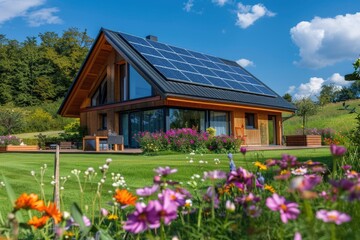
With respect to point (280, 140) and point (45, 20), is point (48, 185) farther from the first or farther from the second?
point (45, 20)

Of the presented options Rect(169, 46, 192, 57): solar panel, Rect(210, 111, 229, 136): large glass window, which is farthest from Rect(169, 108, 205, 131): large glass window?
Rect(169, 46, 192, 57): solar panel

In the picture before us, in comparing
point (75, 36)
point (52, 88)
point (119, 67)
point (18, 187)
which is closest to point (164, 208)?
point (18, 187)

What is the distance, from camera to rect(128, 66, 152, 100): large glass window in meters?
18.0

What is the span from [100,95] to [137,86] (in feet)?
13.6

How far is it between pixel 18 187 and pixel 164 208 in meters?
4.80

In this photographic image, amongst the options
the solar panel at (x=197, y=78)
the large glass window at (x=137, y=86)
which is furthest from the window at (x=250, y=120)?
the large glass window at (x=137, y=86)

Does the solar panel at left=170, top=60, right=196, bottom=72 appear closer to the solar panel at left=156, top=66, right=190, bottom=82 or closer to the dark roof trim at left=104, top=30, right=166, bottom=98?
the solar panel at left=156, top=66, right=190, bottom=82

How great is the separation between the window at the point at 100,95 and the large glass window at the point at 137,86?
301 cm

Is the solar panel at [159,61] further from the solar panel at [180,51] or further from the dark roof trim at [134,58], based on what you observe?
the solar panel at [180,51]

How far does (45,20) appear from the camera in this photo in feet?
181

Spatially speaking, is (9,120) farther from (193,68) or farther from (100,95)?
(193,68)

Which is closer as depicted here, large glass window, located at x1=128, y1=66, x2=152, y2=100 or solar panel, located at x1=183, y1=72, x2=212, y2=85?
solar panel, located at x1=183, y1=72, x2=212, y2=85

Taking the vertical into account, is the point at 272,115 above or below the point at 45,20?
below

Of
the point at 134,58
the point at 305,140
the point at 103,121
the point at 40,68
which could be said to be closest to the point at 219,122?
the point at 305,140
